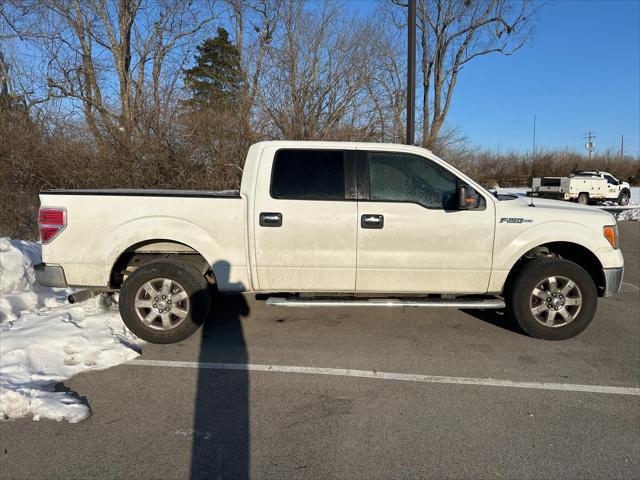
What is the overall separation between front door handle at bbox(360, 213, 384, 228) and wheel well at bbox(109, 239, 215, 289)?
175 centimetres

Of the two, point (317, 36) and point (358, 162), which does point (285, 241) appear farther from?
point (317, 36)

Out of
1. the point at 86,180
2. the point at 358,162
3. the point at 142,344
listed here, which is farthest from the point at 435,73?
the point at 142,344

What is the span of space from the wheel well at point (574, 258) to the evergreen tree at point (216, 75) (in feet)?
32.9

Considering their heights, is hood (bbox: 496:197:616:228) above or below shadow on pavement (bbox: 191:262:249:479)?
above

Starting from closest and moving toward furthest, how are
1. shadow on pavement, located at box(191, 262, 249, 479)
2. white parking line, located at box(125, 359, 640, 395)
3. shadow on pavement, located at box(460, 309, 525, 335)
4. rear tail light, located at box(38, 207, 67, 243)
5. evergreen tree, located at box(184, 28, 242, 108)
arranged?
shadow on pavement, located at box(191, 262, 249, 479) → white parking line, located at box(125, 359, 640, 395) → rear tail light, located at box(38, 207, 67, 243) → shadow on pavement, located at box(460, 309, 525, 335) → evergreen tree, located at box(184, 28, 242, 108)

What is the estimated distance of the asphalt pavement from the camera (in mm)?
2627

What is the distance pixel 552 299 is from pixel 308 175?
2.89 meters

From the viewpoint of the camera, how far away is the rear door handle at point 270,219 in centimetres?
435

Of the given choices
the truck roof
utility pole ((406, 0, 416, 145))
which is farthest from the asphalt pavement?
utility pole ((406, 0, 416, 145))

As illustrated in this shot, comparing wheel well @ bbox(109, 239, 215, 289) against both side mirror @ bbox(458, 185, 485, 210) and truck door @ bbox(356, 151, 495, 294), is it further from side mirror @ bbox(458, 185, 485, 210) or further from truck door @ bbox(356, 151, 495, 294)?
side mirror @ bbox(458, 185, 485, 210)

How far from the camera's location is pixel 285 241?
4.39m

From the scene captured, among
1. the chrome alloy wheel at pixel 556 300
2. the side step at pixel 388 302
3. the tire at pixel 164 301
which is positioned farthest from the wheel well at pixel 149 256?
the chrome alloy wheel at pixel 556 300

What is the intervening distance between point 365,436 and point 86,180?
10.5 metres

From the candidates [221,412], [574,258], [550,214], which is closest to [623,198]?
[574,258]
